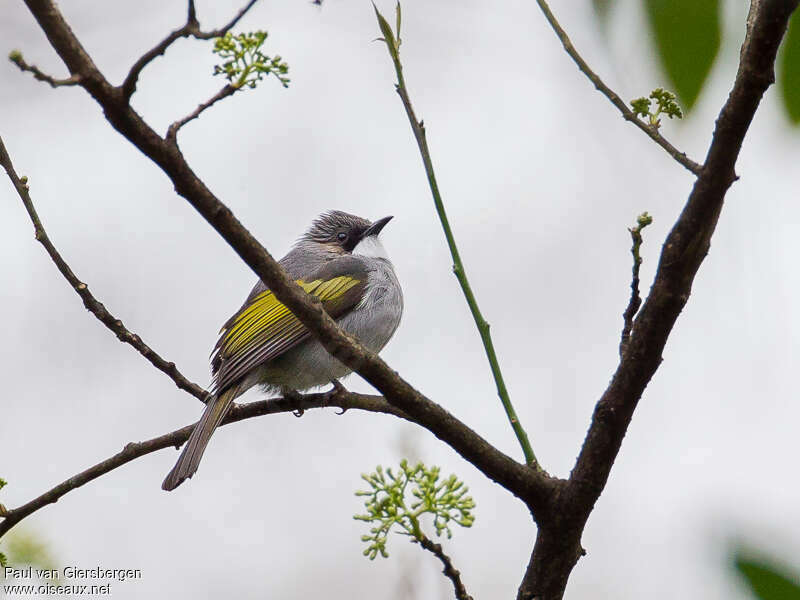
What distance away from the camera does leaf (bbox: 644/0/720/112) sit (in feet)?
3.48

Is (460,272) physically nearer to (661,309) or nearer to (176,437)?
(661,309)

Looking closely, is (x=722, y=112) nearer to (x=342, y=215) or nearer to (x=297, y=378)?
(x=297, y=378)

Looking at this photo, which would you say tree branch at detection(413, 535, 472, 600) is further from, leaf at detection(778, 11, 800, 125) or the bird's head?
the bird's head

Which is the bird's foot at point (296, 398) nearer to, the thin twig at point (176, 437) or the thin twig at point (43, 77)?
the thin twig at point (176, 437)

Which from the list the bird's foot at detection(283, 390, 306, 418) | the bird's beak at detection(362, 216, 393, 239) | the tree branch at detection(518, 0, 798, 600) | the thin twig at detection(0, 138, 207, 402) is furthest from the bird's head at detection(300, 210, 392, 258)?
the tree branch at detection(518, 0, 798, 600)

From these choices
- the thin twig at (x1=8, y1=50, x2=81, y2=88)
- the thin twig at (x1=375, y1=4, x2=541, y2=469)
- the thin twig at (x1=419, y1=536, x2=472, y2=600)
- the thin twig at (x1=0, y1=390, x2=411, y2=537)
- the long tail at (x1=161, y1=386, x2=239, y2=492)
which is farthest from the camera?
the long tail at (x1=161, y1=386, x2=239, y2=492)

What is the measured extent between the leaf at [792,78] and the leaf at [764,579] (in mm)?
519

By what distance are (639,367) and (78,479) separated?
193cm

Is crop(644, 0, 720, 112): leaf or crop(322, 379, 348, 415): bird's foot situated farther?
crop(322, 379, 348, 415): bird's foot

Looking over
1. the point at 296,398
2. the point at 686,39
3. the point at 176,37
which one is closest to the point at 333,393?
the point at 296,398


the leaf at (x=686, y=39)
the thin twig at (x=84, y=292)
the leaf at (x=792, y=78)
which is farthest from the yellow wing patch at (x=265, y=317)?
the leaf at (x=792, y=78)

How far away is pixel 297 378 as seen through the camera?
Answer: 5152mm

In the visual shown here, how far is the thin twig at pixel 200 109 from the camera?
1.91m

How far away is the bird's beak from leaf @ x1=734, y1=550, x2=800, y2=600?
247 inches
